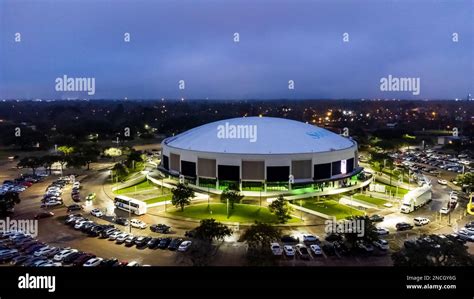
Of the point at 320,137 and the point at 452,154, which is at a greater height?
the point at 320,137

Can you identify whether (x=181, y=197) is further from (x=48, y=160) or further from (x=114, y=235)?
(x=48, y=160)

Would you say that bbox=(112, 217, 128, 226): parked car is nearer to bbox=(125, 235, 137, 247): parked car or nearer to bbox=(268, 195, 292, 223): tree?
bbox=(125, 235, 137, 247): parked car

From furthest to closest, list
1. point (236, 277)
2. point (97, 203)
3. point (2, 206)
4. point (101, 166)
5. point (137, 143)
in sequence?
point (137, 143) → point (101, 166) → point (97, 203) → point (2, 206) → point (236, 277)

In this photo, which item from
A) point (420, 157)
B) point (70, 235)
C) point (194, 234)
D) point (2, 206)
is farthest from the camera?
point (420, 157)

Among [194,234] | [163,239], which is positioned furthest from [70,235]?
[194,234]

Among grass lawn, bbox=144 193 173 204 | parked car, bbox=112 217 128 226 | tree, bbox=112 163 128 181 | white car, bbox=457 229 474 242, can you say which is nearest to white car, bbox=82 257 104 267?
parked car, bbox=112 217 128 226

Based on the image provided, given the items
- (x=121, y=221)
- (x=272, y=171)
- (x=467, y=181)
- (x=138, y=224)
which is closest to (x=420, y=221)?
(x=467, y=181)

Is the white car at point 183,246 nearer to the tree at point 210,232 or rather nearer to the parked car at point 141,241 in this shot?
the tree at point 210,232

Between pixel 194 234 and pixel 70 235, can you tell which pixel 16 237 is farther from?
pixel 194 234
